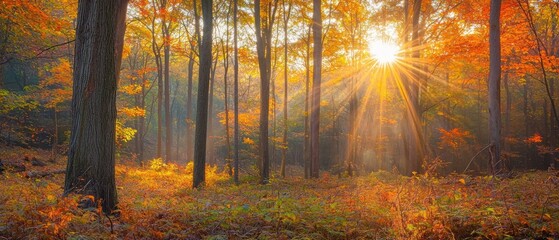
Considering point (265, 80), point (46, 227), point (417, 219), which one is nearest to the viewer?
point (46, 227)

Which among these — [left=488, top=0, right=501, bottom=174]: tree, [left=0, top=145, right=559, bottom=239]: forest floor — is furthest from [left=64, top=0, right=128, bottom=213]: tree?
[left=488, top=0, right=501, bottom=174]: tree

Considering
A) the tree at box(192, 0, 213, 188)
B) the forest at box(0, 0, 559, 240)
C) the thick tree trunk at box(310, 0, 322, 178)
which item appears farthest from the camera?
the thick tree trunk at box(310, 0, 322, 178)

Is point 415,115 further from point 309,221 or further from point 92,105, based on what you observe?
point 92,105

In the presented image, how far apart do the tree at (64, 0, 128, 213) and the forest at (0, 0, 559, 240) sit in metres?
0.02

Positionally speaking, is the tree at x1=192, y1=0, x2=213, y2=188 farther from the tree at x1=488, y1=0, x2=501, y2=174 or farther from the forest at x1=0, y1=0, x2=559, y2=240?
the tree at x1=488, y1=0, x2=501, y2=174

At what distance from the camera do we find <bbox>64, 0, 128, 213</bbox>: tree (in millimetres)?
4926

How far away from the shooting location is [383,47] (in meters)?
21.0

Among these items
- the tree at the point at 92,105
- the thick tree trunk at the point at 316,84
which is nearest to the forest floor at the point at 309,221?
the tree at the point at 92,105

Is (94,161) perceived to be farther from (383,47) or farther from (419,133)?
(383,47)

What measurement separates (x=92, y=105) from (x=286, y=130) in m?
15.1

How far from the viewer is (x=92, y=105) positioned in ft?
16.3

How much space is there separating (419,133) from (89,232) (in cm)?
1228

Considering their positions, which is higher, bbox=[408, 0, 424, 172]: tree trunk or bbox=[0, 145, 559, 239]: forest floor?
bbox=[408, 0, 424, 172]: tree trunk

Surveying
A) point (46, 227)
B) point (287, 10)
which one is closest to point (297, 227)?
point (46, 227)
